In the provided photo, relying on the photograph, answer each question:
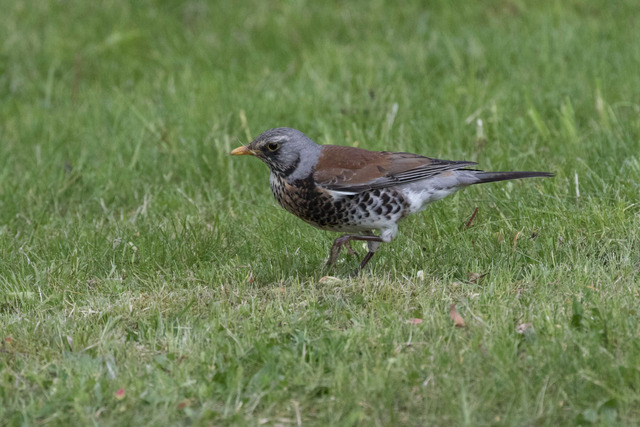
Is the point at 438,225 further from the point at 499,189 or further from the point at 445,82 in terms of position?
the point at 445,82

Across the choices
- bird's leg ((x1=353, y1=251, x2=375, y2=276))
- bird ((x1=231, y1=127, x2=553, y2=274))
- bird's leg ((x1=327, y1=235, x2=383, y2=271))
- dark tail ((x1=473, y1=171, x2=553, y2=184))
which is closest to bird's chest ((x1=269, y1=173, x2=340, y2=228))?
bird ((x1=231, y1=127, x2=553, y2=274))

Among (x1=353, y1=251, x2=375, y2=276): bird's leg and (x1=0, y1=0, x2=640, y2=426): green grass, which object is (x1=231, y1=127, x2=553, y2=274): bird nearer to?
(x1=353, y1=251, x2=375, y2=276): bird's leg

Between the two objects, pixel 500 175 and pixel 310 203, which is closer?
pixel 310 203

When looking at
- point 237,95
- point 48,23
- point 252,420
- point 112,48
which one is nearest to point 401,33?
point 237,95

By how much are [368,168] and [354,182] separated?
188 mm

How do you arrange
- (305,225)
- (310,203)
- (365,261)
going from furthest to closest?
(305,225)
(365,261)
(310,203)

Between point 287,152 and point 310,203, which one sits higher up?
point 287,152

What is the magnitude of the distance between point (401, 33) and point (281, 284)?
17.8ft

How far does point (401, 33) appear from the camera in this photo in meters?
9.64

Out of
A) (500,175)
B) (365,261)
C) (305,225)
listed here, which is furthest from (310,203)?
(500,175)

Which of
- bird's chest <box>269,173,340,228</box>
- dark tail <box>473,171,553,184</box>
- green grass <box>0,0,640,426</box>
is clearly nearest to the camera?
green grass <box>0,0,640,426</box>

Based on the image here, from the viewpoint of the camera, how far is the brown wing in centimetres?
510

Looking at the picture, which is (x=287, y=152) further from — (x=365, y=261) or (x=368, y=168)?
(x=365, y=261)

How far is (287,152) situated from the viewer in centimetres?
526
